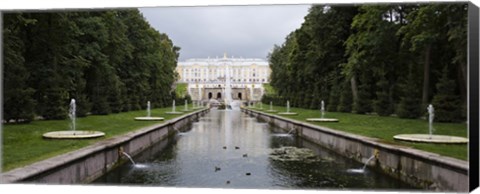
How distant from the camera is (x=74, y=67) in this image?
1429 cm

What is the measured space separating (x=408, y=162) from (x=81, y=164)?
4333mm

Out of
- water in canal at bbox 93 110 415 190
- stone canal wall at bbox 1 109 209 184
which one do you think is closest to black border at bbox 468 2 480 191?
water in canal at bbox 93 110 415 190

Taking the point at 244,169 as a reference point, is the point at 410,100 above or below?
above

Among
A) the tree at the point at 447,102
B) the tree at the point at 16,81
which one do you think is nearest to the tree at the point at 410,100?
the tree at the point at 447,102

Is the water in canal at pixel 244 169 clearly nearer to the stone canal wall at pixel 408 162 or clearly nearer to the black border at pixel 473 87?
the stone canal wall at pixel 408 162

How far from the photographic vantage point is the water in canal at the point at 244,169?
7.23 metres

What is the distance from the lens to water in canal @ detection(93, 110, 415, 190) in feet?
23.7

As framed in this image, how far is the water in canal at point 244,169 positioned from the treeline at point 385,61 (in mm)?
1666

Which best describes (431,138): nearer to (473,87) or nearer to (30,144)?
(473,87)

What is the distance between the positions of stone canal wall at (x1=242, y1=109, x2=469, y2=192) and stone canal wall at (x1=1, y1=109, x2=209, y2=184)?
3.88 m

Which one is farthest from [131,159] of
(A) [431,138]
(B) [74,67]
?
(B) [74,67]

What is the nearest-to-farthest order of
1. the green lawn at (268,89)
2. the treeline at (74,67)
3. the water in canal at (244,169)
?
the water in canal at (244,169)
the treeline at (74,67)
the green lawn at (268,89)

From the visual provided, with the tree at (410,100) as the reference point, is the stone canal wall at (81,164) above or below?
below

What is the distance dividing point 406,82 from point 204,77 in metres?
4.71
